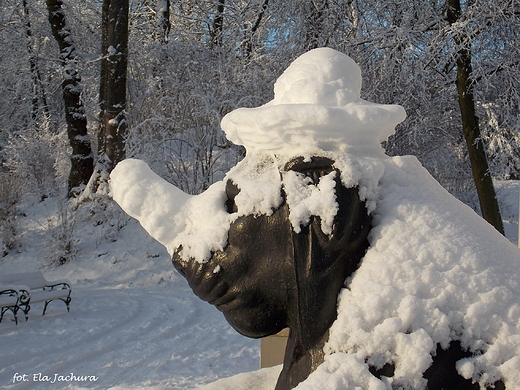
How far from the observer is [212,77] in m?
11.5

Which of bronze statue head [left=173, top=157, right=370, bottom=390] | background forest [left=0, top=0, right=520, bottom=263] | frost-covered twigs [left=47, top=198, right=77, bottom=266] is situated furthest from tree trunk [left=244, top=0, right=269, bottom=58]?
bronze statue head [left=173, top=157, right=370, bottom=390]

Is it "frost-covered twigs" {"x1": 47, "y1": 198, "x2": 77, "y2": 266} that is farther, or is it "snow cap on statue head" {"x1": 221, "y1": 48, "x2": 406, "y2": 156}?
"frost-covered twigs" {"x1": 47, "y1": 198, "x2": 77, "y2": 266}

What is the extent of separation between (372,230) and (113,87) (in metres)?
10.2

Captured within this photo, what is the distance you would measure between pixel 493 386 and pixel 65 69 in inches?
482

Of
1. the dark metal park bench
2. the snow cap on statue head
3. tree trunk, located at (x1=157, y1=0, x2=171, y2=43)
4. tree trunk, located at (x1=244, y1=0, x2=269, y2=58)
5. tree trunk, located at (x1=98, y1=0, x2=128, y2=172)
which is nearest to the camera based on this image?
the snow cap on statue head

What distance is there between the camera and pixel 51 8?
1237 cm

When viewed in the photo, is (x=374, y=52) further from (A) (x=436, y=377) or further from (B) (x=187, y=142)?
(A) (x=436, y=377)

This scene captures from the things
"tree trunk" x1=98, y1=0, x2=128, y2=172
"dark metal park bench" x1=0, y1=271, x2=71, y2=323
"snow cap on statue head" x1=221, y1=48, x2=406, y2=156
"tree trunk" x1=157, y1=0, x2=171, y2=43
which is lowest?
"dark metal park bench" x1=0, y1=271, x2=71, y2=323

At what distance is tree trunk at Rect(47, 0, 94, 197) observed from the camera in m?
12.2

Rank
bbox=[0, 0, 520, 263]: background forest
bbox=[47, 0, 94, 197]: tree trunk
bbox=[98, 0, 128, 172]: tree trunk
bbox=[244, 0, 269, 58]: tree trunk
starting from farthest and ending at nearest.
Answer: bbox=[47, 0, 94, 197]: tree trunk
bbox=[244, 0, 269, 58]: tree trunk
bbox=[98, 0, 128, 172]: tree trunk
bbox=[0, 0, 520, 263]: background forest

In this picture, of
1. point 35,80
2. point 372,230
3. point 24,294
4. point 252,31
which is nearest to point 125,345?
point 24,294

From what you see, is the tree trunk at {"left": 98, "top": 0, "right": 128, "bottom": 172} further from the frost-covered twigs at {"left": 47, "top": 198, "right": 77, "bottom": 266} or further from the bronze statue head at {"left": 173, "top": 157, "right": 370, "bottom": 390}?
the bronze statue head at {"left": 173, "top": 157, "right": 370, "bottom": 390}

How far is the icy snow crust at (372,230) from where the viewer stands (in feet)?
3.20

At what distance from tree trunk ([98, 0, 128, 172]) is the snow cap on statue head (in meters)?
9.67
